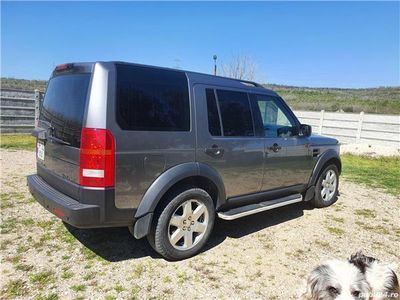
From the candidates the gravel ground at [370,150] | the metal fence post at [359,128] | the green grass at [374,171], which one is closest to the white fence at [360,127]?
the metal fence post at [359,128]

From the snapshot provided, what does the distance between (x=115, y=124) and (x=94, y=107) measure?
0.24 meters

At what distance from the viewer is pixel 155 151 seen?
3.40 metres

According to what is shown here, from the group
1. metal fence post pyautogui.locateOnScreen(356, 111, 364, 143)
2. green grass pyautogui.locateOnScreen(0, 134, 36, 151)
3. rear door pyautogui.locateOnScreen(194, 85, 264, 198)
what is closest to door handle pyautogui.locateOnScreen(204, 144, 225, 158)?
rear door pyautogui.locateOnScreen(194, 85, 264, 198)

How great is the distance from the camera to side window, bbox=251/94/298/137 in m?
4.75

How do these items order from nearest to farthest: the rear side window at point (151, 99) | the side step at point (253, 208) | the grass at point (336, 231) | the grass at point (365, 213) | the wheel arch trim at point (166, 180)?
the rear side window at point (151, 99), the wheel arch trim at point (166, 180), the side step at point (253, 208), the grass at point (336, 231), the grass at point (365, 213)

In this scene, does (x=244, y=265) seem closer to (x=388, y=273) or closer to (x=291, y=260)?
(x=291, y=260)

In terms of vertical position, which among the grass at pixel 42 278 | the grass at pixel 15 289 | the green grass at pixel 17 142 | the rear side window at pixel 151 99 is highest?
the rear side window at pixel 151 99

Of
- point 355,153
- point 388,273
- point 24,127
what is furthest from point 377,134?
point 24,127

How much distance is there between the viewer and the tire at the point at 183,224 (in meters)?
3.56

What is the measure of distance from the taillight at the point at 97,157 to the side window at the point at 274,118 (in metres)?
2.31

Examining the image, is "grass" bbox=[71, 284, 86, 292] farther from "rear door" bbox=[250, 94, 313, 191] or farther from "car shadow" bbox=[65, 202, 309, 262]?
"rear door" bbox=[250, 94, 313, 191]

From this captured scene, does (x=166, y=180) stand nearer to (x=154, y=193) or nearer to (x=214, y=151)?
(x=154, y=193)

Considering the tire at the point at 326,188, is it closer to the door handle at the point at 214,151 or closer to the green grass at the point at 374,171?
the green grass at the point at 374,171

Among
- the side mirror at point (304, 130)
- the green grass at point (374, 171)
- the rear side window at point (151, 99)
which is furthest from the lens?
the green grass at point (374, 171)
